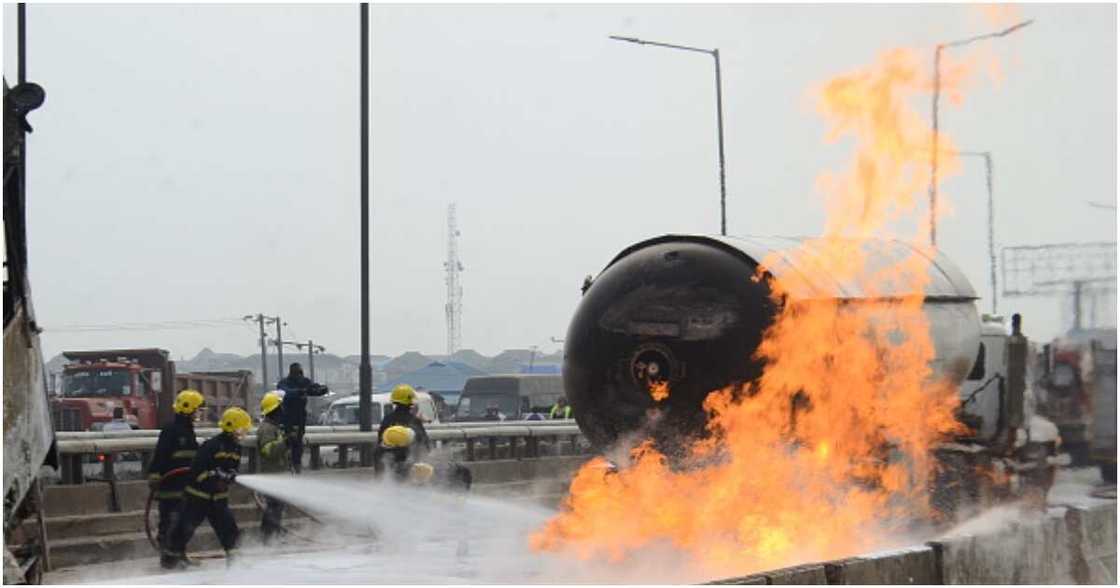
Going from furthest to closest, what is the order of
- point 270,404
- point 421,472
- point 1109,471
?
point 1109,471
point 270,404
point 421,472

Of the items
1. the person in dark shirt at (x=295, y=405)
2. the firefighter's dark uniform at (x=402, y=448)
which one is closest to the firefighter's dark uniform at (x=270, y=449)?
the firefighter's dark uniform at (x=402, y=448)

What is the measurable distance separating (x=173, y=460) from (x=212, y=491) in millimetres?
476

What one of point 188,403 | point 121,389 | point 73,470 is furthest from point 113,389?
point 188,403

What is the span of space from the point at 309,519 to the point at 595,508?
20.5 feet

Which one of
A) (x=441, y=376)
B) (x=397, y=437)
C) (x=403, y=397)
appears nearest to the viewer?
(x=397, y=437)

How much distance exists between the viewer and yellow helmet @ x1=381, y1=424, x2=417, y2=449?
15352mm

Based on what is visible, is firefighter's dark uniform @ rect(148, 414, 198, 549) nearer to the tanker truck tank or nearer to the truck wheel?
the tanker truck tank

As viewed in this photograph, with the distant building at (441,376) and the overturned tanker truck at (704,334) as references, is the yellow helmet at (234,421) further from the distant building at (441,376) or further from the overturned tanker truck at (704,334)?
the distant building at (441,376)

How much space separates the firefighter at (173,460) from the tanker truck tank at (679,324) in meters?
3.40

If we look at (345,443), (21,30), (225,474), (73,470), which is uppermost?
(21,30)

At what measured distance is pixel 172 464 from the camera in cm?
1427

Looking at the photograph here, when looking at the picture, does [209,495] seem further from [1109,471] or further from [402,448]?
[1109,471]

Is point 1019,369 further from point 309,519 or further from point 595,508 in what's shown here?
point 309,519

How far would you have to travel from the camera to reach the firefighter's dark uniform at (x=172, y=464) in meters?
14.3
